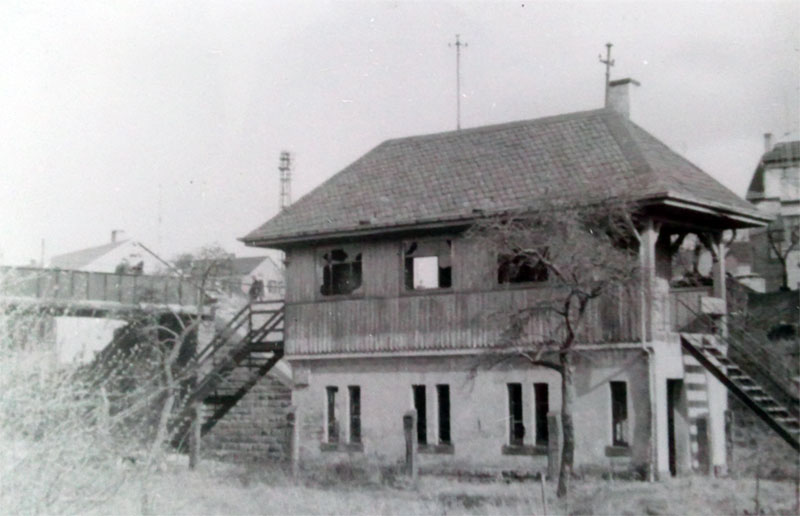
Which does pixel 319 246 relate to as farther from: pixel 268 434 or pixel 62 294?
pixel 62 294

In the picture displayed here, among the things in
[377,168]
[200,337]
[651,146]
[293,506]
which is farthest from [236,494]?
[200,337]

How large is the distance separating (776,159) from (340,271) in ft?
88.1

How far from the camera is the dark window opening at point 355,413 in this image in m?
25.4

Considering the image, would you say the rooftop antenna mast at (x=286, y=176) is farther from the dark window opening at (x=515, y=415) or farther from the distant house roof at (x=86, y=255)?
the dark window opening at (x=515, y=415)

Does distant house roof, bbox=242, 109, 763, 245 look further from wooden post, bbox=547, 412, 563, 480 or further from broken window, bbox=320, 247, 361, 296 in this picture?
wooden post, bbox=547, 412, 563, 480

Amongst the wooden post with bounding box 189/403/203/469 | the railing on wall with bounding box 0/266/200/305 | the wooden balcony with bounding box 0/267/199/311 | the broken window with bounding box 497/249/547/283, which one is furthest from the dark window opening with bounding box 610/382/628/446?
the railing on wall with bounding box 0/266/200/305

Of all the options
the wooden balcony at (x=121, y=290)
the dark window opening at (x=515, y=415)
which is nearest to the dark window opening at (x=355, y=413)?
the dark window opening at (x=515, y=415)

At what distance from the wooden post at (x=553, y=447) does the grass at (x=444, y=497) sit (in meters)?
0.45

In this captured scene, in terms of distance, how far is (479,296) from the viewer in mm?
23344

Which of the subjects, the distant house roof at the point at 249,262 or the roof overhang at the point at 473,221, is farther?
the distant house roof at the point at 249,262

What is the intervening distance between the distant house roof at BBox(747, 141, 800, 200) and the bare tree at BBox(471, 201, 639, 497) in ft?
85.5

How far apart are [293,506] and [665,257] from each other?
34.7ft

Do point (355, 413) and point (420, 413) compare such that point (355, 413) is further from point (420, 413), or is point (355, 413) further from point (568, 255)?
point (568, 255)

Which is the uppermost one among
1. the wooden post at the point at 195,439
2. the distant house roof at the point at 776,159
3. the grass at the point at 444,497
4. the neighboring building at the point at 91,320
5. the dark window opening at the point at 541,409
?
the distant house roof at the point at 776,159
